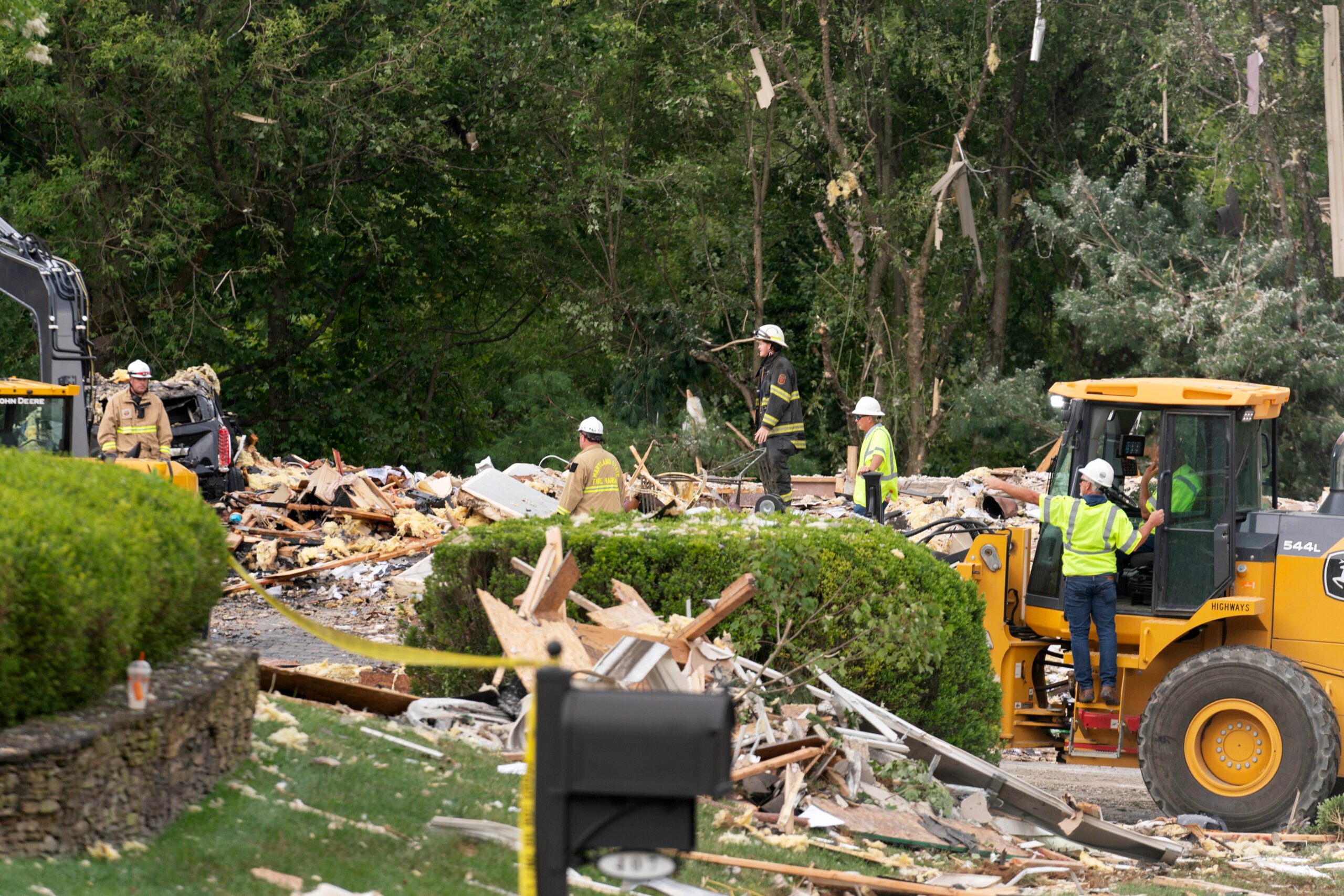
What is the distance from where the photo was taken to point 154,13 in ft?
84.6

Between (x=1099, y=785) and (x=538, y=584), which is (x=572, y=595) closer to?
(x=538, y=584)

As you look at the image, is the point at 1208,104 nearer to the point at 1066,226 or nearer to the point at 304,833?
the point at 1066,226

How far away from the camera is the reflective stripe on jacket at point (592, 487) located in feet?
39.2

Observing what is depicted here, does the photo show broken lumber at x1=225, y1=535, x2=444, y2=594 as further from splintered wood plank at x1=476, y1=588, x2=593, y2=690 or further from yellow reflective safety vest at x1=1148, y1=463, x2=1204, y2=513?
splintered wood plank at x1=476, y1=588, x2=593, y2=690

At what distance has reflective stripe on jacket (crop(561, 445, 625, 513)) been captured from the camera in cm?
1195

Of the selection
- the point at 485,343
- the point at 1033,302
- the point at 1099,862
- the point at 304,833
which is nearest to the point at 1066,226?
the point at 1033,302

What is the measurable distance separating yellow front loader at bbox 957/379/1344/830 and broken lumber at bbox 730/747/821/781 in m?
3.06

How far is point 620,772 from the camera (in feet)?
10.6

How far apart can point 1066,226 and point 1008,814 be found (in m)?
18.4

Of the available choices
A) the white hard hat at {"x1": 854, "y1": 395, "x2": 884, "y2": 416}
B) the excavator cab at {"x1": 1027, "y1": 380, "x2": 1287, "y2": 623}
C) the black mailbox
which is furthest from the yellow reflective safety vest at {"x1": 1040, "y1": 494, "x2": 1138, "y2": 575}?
the black mailbox

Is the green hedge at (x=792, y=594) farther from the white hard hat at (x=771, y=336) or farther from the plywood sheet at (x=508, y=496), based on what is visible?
the plywood sheet at (x=508, y=496)

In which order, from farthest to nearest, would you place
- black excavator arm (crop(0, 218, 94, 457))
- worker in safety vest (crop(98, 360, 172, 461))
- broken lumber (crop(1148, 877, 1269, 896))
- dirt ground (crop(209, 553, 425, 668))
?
1. worker in safety vest (crop(98, 360, 172, 461))
2. black excavator arm (crop(0, 218, 94, 457))
3. dirt ground (crop(209, 553, 425, 668))
4. broken lumber (crop(1148, 877, 1269, 896))

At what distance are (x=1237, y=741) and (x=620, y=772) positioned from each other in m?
7.62

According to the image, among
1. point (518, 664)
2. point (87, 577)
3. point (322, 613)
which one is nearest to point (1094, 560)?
point (518, 664)
